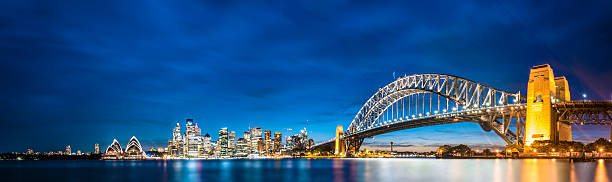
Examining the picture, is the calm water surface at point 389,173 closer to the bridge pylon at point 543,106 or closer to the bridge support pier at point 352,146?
the bridge pylon at point 543,106

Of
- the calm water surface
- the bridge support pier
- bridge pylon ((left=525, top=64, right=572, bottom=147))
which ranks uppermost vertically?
bridge pylon ((left=525, top=64, right=572, bottom=147))

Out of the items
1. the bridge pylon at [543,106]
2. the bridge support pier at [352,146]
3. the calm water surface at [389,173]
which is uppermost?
the bridge pylon at [543,106]

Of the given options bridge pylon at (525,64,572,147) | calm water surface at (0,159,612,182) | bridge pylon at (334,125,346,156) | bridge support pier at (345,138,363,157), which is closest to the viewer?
calm water surface at (0,159,612,182)

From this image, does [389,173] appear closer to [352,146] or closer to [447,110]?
[447,110]

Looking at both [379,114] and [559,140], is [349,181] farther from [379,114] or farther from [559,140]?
[379,114]

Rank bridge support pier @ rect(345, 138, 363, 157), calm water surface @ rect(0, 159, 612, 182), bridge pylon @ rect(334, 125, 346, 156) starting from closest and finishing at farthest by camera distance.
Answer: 1. calm water surface @ rect(0, 159, 612, 182)
2. bridge pylon @ rect(334, 125, 346, 156)
3. bridge support pier @ rect(345, 138, 363, 157)

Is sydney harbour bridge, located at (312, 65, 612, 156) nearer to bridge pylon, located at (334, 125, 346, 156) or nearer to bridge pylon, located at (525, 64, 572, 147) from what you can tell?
bridge pylon, located at (525, 64, 572, 147)

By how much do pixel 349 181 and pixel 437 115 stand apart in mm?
48126

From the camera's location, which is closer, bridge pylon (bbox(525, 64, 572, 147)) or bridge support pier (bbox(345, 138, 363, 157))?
bridge pylon (bbox(525, 64, 572, 147))

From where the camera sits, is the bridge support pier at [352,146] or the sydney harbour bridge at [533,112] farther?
the bridge support pier at [352,146]

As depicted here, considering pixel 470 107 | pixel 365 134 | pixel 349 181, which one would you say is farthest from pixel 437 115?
pixel 349 181

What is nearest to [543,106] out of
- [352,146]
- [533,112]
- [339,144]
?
[533,112]

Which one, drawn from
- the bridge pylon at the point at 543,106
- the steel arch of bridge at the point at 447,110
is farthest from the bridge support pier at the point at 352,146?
the bridge pylon at the point at 543,106

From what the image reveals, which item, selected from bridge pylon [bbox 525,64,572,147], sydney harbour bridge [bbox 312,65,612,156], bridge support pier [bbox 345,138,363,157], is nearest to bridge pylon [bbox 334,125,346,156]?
bridge support pier [bbox 345,138,363,157]
